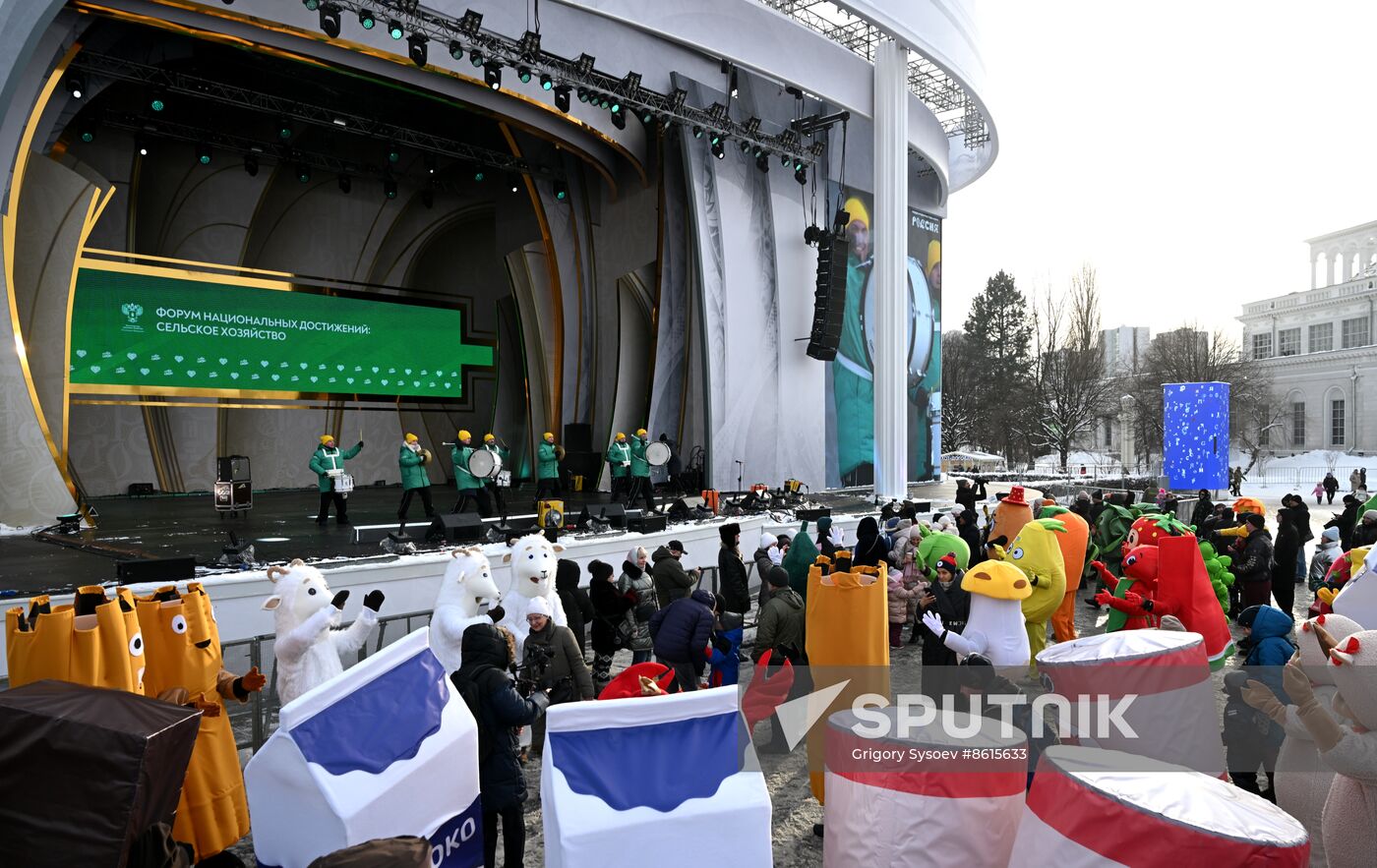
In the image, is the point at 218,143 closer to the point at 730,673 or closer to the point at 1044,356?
the point at 730,673

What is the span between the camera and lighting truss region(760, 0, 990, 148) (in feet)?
64.2

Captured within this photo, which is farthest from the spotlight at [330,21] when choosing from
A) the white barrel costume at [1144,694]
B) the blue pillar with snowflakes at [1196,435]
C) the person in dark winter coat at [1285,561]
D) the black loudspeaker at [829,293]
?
the blue pillar with snowflakes at [1196,435]

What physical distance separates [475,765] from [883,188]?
1827 centimetres

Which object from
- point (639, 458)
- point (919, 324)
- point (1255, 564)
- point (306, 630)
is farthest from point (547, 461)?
point (919, 324)

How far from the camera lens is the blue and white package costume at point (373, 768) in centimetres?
281

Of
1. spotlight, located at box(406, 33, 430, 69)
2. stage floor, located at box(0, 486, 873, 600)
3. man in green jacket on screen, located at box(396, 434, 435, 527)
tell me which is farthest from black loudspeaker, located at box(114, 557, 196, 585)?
spotlight, located at box(406, 33, 430, 69)

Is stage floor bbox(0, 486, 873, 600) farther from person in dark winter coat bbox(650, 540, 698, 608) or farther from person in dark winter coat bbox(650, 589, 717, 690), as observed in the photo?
person in dark winter coat bbox(650, 589, 717, 690)

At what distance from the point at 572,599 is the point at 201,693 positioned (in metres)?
3.07

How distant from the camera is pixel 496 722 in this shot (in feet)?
12.0

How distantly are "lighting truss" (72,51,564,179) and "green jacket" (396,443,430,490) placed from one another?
6942 mm

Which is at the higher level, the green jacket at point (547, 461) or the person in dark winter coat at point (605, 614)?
the green jacket at point (547, 461)

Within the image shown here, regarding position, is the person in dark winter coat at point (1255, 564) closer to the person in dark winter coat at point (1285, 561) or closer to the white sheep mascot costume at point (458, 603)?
the person in dark winter coat at point (1285, 561)

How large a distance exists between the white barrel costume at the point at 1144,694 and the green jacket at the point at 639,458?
11044 millimetres

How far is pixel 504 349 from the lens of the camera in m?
25.4
